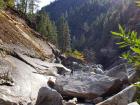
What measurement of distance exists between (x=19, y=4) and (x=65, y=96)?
64.9 m

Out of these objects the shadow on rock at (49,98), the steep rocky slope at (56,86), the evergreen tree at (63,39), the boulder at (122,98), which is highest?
the evergreen tree at (63,39)

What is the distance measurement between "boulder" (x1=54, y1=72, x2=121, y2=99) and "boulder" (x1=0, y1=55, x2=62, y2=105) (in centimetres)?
146

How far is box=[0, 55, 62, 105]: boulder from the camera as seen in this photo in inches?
677

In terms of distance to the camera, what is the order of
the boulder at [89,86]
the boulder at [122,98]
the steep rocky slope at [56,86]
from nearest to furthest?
the boulder at [122,98] → the steep rocky slope at [56,86] → the boulder at [89,86]

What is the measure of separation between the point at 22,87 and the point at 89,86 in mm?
3800

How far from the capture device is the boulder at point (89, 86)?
64.6 ft

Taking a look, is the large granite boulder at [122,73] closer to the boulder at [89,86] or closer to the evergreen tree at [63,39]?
the boulder at [89,86]

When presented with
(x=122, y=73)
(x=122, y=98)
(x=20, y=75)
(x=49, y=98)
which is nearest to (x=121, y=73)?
(x=122, y=73)

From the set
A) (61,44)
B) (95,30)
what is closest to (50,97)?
(61,44)

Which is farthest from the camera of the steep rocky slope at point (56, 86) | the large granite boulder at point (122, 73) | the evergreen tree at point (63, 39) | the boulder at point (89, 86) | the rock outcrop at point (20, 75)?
the evergreen tree at point (63, 39)

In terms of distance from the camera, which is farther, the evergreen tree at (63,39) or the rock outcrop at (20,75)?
the evergreen tree at (63,39)

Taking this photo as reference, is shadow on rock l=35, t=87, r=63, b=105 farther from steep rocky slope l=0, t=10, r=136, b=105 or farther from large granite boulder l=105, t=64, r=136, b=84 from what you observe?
large granite boulder l=105, t=64, r=136, b=84

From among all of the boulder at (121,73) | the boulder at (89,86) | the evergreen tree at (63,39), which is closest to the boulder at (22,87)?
the boulder at (89,86)

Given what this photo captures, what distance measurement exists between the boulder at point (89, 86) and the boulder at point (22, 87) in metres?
1.46
